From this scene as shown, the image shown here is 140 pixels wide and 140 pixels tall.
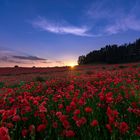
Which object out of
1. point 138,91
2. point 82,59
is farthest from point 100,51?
point 138,91

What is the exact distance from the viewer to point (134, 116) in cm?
508

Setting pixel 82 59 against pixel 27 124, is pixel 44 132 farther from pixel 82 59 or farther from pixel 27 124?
pixel 82 59

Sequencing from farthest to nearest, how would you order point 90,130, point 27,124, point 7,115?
point 27,124 → point 90,130 → point 7,115

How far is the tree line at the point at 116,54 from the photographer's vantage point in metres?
66.8

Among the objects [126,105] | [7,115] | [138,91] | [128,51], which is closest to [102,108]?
[126,105]

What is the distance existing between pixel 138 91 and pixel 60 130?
2.75 meters

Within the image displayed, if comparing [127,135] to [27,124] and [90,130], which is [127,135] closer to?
[90,130]

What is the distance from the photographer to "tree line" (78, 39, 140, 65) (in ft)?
219

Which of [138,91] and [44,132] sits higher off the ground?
[138,91]

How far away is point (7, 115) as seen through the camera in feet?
12.6

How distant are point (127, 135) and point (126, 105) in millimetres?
1777

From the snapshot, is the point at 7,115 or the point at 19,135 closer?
the point at 7,115

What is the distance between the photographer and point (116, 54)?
226ft

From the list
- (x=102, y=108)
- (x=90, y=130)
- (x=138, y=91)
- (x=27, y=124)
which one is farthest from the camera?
(x=138, y=91)
